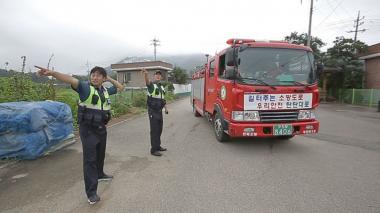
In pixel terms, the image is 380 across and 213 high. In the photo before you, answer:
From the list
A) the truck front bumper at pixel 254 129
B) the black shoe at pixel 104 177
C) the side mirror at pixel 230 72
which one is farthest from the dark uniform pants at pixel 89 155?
the side mirror at pixel 230 72

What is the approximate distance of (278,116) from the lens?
605 cm

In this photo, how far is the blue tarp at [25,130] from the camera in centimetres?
536

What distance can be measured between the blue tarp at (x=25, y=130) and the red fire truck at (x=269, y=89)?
3937 mm

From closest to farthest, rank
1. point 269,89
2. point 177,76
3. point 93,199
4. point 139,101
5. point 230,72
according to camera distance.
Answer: point 93,199 < point 269,89 < point 230,72 < point 139,101 < point 177,76

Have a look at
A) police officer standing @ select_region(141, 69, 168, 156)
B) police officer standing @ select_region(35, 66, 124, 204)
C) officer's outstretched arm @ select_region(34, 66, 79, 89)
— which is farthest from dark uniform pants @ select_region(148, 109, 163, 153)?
officer's outstretched arm @ select_region(34, 66, 79, 89)

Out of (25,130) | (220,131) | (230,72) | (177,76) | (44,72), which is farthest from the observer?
(177,76)

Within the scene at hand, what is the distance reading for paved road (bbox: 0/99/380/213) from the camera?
12.0ft

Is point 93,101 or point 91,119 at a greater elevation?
point 93,101

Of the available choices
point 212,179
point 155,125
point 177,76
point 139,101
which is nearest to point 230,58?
point 155,125

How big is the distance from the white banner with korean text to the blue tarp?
167 inches

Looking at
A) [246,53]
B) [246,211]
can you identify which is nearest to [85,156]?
[246,211]

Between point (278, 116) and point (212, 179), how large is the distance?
7.79ft

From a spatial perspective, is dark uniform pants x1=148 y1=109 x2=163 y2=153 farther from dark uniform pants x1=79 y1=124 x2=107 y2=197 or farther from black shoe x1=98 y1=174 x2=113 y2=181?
dark uniform pants x1=79 y1=124 x2=107 y2=197

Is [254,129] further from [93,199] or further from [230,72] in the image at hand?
[93,199]
